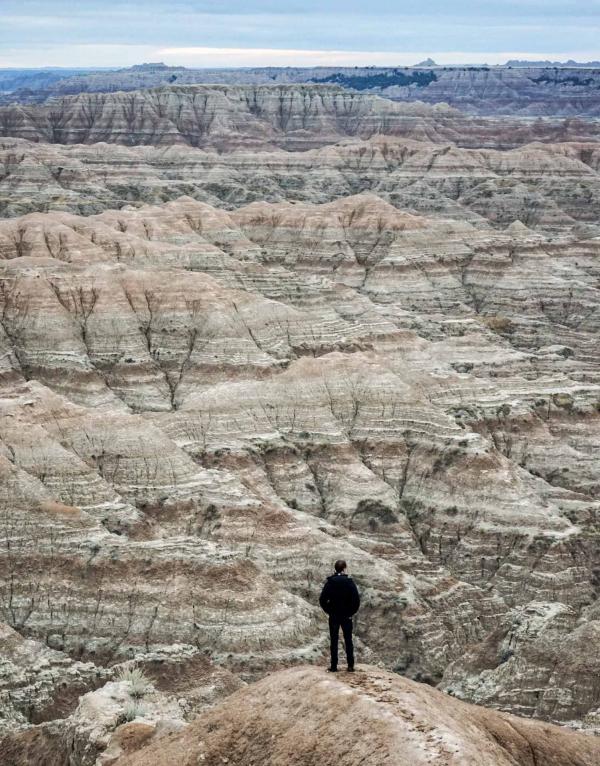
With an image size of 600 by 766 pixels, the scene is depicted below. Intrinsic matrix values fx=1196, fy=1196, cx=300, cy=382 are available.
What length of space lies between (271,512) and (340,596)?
35619 millimetres

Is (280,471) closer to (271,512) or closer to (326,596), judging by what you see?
(271,512)

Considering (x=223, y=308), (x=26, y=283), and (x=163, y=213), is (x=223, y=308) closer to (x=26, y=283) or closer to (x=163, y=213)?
(x=26, y=283)

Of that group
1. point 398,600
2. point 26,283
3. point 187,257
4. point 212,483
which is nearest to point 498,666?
point 398,600

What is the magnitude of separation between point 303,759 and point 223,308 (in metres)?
72.1

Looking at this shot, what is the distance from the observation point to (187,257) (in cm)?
11981

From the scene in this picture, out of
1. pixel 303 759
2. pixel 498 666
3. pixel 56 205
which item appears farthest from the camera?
pixel 56 205

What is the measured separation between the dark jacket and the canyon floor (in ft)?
5.66

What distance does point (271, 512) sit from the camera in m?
63.1

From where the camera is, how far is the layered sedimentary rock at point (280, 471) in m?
52.8

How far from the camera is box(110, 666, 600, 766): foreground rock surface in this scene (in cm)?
2438

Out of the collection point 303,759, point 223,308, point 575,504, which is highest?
point 303,759

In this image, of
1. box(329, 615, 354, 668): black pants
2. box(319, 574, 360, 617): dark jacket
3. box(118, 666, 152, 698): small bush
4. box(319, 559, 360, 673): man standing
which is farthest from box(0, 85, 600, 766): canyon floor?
box(319, 574, 360, 617): dark jacket

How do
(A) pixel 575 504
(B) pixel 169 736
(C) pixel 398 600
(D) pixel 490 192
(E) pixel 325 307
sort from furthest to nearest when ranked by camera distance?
(D) pixel 490 192 → (E) pixel 325 307 → (A) pixel 575 504 → (C) pixel 398 600 → (B) pixel 169 736

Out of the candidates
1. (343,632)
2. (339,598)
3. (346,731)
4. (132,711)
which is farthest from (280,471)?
(346,731)
